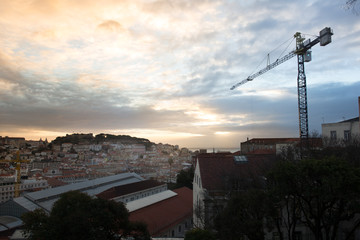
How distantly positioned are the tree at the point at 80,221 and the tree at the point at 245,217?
315 centimetres

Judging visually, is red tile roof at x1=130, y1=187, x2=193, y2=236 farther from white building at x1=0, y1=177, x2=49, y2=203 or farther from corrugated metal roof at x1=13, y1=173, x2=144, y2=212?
white building at x1=0, y1=177, x2=49, y2=203

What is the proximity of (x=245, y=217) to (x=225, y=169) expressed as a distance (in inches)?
277

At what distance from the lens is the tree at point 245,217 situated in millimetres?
8844

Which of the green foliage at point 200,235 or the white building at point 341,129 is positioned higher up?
the white building at point 341,129

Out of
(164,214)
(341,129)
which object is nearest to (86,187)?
(164,214)

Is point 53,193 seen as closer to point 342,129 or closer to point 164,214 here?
point 164,214

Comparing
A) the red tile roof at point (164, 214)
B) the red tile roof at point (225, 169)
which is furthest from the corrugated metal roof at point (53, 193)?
the red tile roof at point (225, 169)

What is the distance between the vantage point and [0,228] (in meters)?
25.4

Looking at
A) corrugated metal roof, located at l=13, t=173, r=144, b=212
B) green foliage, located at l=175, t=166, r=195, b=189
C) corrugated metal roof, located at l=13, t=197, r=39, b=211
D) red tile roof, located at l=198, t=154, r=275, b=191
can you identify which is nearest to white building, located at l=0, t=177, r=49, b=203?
corrugated metal roof, located at l=13, t=173, r=144, b=212

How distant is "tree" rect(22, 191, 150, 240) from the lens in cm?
781

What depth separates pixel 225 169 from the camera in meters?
16.4

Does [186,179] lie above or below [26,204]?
above

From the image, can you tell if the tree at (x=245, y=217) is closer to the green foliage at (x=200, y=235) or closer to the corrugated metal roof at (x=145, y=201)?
the green foliage at (x=200, y=235)

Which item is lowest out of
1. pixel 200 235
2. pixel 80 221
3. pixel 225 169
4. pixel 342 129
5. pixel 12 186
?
pixel 12 186
